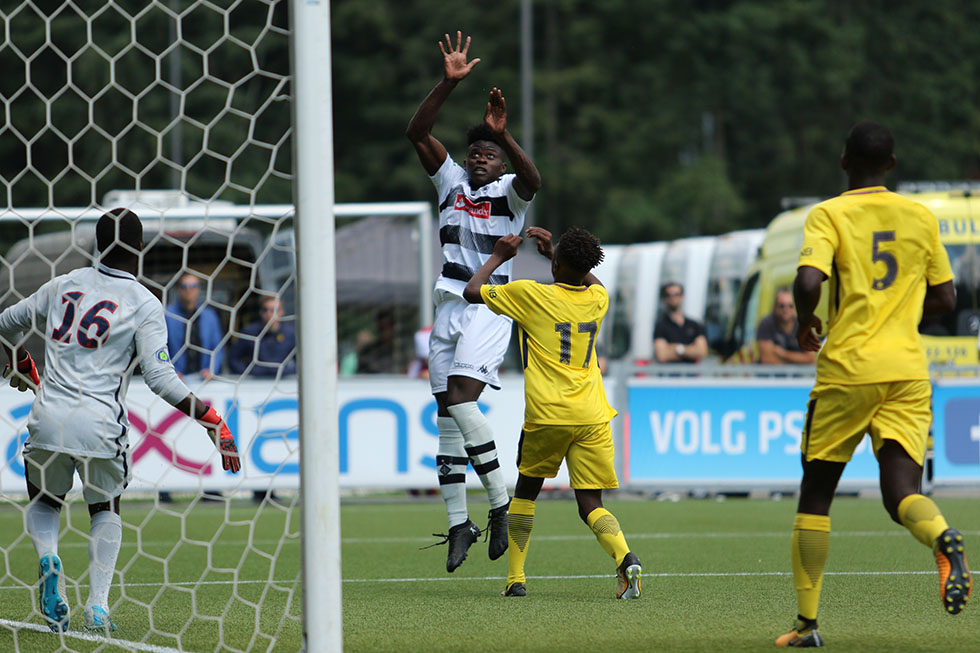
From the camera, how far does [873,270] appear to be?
5.25m

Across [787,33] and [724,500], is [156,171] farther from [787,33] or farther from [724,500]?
[724,500]

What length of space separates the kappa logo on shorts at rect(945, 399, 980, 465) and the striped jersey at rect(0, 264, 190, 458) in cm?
925

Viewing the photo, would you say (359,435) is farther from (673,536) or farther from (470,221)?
(470,221)

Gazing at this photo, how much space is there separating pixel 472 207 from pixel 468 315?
574 millimetres

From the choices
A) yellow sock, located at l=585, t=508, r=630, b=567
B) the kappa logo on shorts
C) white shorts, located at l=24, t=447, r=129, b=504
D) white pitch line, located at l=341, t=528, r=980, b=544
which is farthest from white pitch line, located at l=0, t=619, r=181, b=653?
the kappa logo on shorts

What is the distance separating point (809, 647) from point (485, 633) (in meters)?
1.28

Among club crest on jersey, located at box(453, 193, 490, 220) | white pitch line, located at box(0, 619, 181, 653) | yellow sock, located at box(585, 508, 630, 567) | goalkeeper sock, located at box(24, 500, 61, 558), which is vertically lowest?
white pitch line, located at box(0, 619, 181, 653)

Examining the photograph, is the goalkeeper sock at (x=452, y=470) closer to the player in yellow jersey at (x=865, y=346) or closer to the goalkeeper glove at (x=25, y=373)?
the goalkeeper glove at (x=25, y=373)

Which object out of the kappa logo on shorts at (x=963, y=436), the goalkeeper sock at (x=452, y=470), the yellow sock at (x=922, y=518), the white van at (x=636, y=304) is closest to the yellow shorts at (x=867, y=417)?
the yellow sock at (x=922, y=518)

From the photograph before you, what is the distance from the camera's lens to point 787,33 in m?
41.2

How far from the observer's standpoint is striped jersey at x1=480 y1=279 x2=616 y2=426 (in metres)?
6.72

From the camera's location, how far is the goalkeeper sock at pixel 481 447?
24.4 feet

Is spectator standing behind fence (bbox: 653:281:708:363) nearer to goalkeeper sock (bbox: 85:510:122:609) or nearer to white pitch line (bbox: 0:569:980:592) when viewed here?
white pitch line (bbox: 0:569:980:592)

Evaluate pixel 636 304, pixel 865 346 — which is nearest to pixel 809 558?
pixel 865 346
